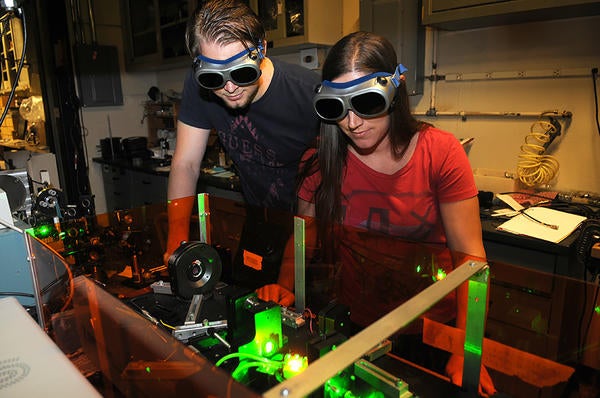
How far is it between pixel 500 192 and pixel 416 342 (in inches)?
64.0

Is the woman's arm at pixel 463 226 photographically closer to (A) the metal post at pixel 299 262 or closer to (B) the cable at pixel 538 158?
(A) the metal post at pixel 299 262

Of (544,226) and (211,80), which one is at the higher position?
(211,80)

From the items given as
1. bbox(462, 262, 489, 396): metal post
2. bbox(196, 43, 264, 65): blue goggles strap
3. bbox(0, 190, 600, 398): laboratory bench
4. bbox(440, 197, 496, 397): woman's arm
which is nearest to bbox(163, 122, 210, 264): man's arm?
bbox(0, 190, 600, 398): laboratory bench

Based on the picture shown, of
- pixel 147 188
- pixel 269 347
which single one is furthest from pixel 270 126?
pixel 147 188

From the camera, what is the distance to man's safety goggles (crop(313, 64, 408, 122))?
102cm

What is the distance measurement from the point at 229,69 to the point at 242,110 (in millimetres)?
326

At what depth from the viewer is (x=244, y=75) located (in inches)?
46.0

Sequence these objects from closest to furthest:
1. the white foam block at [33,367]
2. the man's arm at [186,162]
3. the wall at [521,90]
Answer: the white foam block at [33,367], the man's arm at [186,162], the wall at [521,90]

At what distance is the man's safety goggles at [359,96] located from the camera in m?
1.02

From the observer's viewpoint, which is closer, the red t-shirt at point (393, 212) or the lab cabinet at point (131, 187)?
the red t-shirt at point (393, 212)

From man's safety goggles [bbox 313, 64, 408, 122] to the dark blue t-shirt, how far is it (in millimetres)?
332

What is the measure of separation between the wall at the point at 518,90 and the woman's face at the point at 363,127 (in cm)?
146

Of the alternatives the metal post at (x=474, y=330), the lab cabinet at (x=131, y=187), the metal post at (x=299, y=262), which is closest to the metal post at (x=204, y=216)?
the metal post at (x=299, y=262)

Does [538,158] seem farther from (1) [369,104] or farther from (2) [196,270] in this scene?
(2) [196,270]
